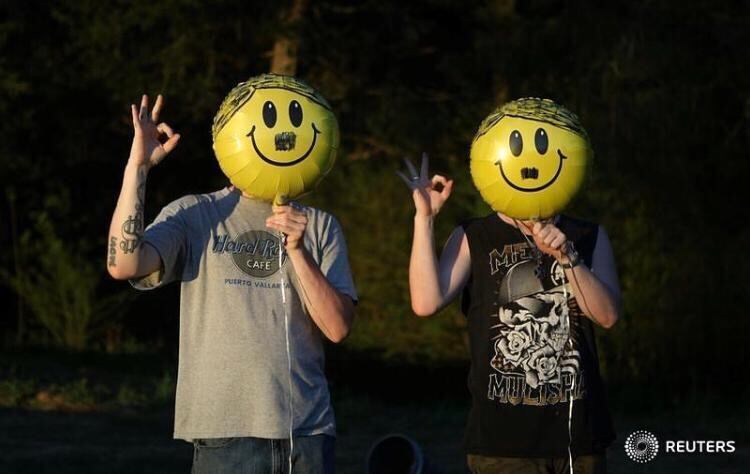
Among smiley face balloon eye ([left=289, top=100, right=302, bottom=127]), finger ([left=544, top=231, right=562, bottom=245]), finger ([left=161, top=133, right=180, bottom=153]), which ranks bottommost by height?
finger ([left=544, top=231, right=562, bottom=245])

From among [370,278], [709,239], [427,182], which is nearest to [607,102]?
[709,239]

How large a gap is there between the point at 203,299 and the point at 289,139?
1.67 ft

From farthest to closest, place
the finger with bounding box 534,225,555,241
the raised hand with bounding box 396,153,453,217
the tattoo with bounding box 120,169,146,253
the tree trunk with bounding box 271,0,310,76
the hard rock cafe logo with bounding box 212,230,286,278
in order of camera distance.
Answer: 1. the tree trunk with bounding box 271,0,310,76
2. the raised hand with bounding box 396,153,453,217
3. the finger with bounding box 534,225,555,241
4. the hard rock cafe logo with bounding box 212,230,286,278
5. the tattoo with bounding box 120,169,146,253

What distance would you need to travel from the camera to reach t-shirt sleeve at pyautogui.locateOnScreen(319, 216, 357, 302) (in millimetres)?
3959

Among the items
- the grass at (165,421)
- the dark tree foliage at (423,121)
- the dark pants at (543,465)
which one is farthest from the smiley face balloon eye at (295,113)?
the dark tree foliage at (423,121)

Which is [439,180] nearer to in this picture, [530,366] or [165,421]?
[530,366]

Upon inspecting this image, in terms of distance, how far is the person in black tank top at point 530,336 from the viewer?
4.00 metres

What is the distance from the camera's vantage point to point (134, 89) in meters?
13.9

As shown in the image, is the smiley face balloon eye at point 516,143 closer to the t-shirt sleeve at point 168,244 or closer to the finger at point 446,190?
the finger at point 446,190

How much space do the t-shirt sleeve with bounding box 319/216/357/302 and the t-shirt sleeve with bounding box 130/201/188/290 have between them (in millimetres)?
397

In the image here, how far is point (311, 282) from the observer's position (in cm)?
381

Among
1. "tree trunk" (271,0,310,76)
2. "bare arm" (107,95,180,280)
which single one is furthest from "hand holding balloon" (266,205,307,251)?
"tree trunk" (271,0,310,76)

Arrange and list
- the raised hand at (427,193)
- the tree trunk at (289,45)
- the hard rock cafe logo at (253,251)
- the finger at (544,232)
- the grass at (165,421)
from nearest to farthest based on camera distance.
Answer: the hard rock cafe logo at (253,251), the finger at (544,232), the raised hand at (427,193), the grass at (165,421), the tree trunk at (289,45)

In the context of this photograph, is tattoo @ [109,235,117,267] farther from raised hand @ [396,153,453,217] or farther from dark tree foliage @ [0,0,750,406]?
dark tree foliage @ [0,0,750,406]
